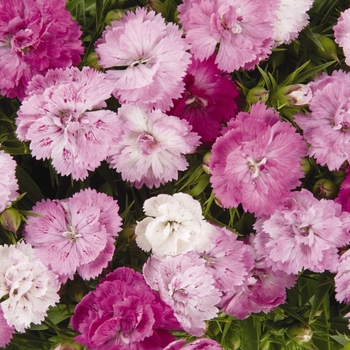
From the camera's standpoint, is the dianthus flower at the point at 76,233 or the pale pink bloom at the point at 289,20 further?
the pale pink bloom at the point at 289,20

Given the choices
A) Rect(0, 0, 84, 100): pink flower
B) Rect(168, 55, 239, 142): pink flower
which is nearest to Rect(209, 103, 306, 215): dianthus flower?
Rect(168, 55, 239, 142): pink flower

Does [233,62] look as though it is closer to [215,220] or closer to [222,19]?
[222,19]

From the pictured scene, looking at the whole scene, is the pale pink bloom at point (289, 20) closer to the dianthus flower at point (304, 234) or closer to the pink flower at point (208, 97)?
the pink flower at point (208, 97)

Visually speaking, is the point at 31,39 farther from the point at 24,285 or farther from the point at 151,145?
the point at 24,285

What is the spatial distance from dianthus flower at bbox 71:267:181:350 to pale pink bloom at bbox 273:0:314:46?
49 cm

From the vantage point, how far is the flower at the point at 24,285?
0.83 meters

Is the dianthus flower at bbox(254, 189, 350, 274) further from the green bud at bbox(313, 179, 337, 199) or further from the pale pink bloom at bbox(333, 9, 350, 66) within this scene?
the pale pink bloom at bbox(333, 9, 350, 66)

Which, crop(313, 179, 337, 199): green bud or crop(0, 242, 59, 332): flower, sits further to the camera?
crop(313, 179, 337, 199): green bud

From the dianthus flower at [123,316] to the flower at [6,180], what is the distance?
0.20 m

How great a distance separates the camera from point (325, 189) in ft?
3.07

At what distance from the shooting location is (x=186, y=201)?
0.86 m

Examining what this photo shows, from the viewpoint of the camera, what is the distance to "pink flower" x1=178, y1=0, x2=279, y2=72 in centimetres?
86

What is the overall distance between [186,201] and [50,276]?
245 mm

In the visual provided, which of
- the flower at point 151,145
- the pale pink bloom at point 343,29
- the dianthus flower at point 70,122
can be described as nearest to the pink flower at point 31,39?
the dianthus flower at point 70,122
